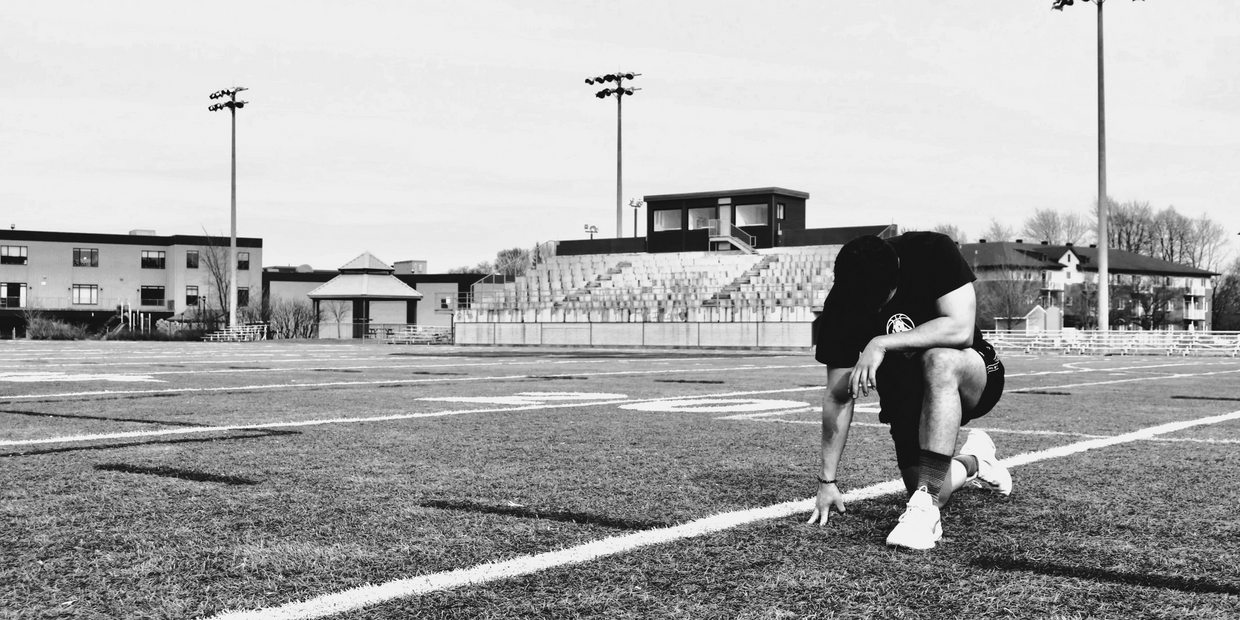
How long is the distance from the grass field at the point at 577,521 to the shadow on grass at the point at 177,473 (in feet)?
0.10

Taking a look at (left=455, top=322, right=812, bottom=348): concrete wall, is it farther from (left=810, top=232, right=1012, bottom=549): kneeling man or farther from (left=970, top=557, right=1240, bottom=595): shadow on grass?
(left=970, top=557, right=1240, bottom=595): shadow on grass

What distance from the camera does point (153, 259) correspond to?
86.3m

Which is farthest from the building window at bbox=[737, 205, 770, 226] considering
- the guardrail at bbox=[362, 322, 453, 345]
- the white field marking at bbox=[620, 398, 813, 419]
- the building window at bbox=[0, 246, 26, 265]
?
the building window at bbox=[0, 246, 26, 265]

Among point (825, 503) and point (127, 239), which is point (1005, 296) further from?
point (825, 503)

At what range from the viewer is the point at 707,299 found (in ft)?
155

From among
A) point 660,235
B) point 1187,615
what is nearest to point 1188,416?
Answer: point 1187,615

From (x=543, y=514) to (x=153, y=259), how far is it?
8837 cm

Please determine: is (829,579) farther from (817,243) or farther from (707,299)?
(817,243)

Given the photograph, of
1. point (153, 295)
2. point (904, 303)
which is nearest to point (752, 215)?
point (153, 295)

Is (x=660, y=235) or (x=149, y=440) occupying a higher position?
(x=660, y=235)

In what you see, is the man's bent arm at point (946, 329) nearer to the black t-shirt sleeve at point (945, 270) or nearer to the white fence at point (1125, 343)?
the black t-shirt sleeve at point (945, 270)

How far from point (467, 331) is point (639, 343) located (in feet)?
30.6

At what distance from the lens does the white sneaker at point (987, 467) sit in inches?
196

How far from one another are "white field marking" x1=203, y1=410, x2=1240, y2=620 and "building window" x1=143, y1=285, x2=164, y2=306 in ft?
287
